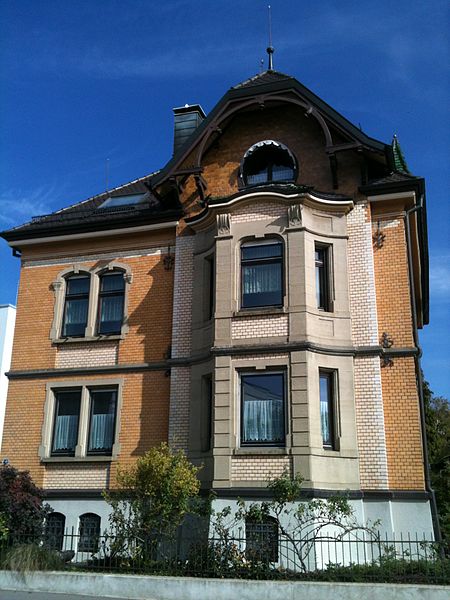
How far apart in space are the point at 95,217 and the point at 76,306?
8.64 ft

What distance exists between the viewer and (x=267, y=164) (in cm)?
1748

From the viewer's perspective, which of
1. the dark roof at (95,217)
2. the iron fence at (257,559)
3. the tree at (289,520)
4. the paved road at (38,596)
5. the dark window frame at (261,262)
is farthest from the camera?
the dark roof at (95,217)

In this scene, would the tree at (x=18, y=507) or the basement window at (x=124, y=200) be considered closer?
the tree at (x=18, y=507)

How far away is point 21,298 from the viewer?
61.9ft

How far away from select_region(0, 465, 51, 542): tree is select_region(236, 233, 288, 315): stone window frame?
6.15 metres

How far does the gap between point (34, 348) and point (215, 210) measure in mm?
6370

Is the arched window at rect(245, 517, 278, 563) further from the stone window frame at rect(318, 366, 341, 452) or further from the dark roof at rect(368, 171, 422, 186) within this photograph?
the dark roof at rect(368, 171, 422, 186)

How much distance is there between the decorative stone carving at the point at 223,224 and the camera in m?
16.2

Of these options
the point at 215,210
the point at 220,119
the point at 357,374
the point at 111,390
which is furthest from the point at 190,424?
the point at 220,119

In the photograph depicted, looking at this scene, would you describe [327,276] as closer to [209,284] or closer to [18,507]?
[209,284]

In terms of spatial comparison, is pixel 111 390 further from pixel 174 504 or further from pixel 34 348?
pixel 174 504

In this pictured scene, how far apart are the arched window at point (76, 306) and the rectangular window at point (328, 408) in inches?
269

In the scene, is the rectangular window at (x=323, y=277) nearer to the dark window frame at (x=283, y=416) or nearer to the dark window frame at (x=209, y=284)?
the dark window frame at (x=283, y=416)

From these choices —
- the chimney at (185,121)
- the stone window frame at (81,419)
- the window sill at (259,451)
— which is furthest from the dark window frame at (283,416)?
the chimney at (185,121)
